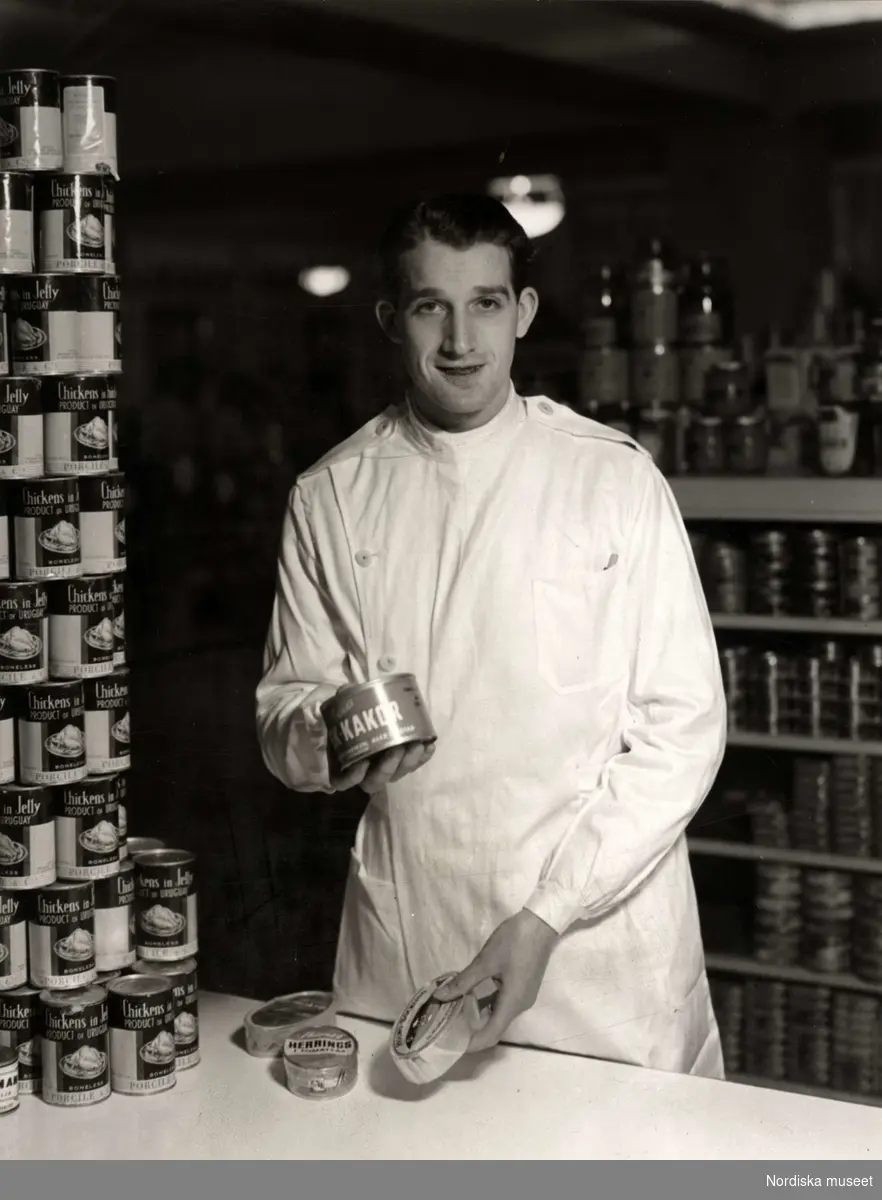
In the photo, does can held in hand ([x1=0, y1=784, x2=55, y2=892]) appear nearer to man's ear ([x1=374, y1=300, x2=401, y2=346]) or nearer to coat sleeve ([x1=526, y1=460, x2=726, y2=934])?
coat sleeve ([x1=526, y1=460, x2=726, y2=934])

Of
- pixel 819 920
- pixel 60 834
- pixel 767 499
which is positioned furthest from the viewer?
pixel 819 920

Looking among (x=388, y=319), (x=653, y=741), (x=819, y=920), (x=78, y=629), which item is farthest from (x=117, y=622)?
(x=819, y=920)

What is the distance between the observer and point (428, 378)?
6.07 feet

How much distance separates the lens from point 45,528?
1.63 metres

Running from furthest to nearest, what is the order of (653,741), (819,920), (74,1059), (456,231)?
(819,920) → (456,231) → (653,741) → (74,1059)

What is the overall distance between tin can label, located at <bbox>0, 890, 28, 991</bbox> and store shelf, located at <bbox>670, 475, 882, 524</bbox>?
1.09m

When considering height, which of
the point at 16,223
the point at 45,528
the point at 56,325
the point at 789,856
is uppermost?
the point at 16,223

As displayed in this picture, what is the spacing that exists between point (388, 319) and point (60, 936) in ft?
3.03

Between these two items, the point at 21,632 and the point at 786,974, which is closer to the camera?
the point at 21,632

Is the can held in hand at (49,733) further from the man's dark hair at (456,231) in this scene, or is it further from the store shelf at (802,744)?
the store shelf at (802,744)

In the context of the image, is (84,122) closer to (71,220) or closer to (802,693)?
(71,220)

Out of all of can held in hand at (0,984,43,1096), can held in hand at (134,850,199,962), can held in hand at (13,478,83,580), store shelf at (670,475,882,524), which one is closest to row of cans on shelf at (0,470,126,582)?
can held in hand at (13,478,83,580)

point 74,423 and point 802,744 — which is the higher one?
point 74,423

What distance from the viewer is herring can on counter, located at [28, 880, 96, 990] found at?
160 centimetres
